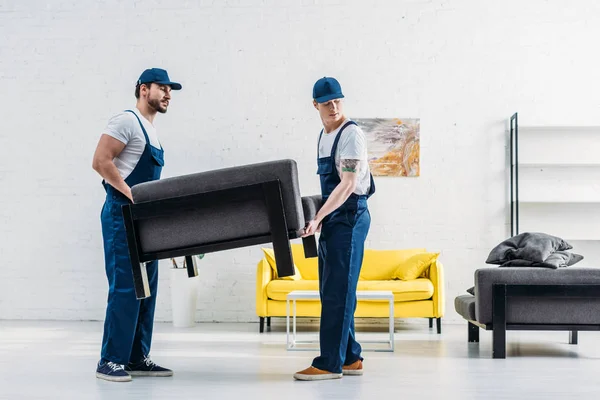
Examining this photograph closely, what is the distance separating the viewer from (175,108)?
752 centimetres

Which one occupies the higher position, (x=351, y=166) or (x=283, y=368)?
(x=351, y=166)

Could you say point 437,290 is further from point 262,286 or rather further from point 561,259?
point 561,259

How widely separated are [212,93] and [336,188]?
4.14m

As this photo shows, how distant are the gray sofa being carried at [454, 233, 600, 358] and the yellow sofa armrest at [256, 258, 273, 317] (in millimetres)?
2241

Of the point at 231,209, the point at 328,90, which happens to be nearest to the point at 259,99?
the point at 328,90

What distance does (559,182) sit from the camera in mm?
7199

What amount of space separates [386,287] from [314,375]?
277 centimetres

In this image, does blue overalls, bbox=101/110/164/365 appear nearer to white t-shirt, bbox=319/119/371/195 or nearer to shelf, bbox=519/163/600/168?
white t-shirt, bbox=319/119/371/195

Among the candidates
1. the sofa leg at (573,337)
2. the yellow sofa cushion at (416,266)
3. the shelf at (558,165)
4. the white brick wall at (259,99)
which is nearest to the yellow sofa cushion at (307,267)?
the white brick wall at (259,99)

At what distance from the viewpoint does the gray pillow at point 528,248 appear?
475 centimetres

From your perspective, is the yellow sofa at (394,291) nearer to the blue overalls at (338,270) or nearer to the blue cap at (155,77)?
the blue overalls at (338,270)

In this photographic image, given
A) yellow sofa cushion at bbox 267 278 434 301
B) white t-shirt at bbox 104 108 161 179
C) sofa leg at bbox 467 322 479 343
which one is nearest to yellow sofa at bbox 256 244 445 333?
yellow sofa cushion at bbox 267 278 434 301

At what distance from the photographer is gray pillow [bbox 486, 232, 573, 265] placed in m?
4.75

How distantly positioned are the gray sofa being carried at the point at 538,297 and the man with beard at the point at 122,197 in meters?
2.12
